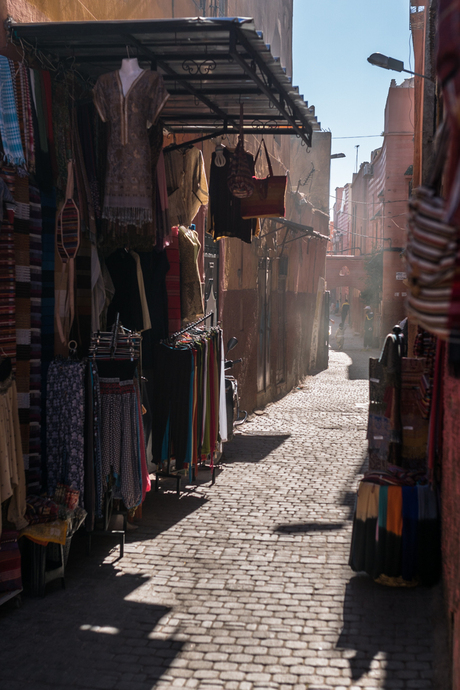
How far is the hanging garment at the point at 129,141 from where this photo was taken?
5.17 meters

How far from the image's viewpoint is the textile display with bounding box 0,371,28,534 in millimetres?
4473

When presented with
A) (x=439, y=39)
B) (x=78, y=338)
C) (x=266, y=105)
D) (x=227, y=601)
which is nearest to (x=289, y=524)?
(x=227, y=601)

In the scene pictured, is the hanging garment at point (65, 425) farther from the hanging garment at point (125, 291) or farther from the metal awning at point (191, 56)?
the metal awning at point (191, 56)

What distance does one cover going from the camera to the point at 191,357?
21.8 ft

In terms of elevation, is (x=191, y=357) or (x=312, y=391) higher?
(x=191, y=357)

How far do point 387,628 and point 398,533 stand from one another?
2.26 ft

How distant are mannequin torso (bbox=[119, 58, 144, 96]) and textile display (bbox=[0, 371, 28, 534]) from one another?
2.28 metres

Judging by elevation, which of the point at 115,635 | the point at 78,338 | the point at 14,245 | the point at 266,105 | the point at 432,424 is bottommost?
the point at 115,635

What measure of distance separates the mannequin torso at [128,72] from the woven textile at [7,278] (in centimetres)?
109

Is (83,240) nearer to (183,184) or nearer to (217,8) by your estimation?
(183,184)

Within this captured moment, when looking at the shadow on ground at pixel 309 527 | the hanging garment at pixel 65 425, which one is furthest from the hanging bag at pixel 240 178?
the shadow on ground at pixel 309 527

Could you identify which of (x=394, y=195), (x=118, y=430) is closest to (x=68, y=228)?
(x=118, y=430)

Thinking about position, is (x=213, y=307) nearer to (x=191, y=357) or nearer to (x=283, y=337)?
(x=191, y=357)

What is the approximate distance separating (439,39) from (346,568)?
4636 millimetres
